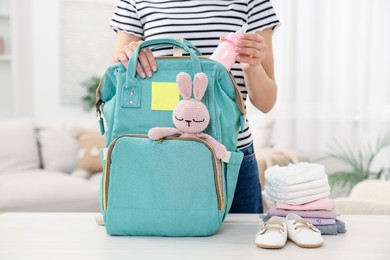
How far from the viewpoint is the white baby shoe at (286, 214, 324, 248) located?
0.79 metres

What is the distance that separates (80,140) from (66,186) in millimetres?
491

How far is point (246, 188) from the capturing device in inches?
45.1

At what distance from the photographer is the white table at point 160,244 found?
0.75m

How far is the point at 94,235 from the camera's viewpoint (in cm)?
86

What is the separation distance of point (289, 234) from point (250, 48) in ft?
1.05

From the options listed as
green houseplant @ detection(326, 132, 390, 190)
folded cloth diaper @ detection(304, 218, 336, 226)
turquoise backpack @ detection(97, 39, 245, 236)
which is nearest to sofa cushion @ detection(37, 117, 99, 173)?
green houseplant @ detection(326, 132, 390, 190)

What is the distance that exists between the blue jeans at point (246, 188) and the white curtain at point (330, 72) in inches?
91.3

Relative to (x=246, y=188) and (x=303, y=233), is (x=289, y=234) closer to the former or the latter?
(x=303, y=233)

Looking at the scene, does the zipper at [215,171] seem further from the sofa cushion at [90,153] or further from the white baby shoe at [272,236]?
the sofa cushion at [90,153]

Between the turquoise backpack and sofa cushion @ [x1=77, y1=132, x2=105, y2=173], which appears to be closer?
the turquoise backpack

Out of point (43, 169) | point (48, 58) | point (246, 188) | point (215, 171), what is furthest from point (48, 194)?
point (215, 171)

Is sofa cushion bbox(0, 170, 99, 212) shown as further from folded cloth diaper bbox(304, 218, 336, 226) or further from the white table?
folded cloth diaper bbox(304, 218, 336, 226)

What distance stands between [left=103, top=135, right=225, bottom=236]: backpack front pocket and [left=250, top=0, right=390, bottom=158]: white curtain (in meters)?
2.66

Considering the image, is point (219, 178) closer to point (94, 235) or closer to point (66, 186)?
point (94, 235)
